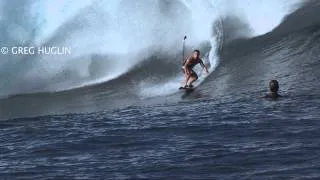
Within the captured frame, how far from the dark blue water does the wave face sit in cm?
735

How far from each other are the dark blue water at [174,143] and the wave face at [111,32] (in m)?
7.35

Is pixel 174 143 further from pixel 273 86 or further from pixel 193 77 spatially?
pixel 193 77

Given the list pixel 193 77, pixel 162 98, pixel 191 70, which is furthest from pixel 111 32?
pixel 162 98

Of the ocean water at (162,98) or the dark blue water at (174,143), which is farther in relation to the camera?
the ocean water at (162,98)

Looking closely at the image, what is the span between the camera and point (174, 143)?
12.0m

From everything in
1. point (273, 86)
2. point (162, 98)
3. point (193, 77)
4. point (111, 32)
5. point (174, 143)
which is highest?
point (111, 32)

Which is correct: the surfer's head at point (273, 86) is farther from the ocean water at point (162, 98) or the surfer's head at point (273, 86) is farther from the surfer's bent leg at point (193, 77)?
the surfer's bent leg at point (193, 77)

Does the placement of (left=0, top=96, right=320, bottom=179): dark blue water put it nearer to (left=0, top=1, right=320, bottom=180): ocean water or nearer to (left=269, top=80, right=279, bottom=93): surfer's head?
(left=0, top=1, right=320, bottom=180): ocean water

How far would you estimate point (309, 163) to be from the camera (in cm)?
1008

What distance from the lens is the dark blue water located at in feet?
33.6

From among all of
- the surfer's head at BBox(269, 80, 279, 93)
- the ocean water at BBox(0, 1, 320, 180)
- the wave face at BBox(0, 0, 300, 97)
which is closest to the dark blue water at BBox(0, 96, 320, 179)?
the ocean water at BBox(0, 1, 320, 180)

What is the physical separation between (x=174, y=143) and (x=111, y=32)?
45.6 feet

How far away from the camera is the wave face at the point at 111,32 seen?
23.4 metres

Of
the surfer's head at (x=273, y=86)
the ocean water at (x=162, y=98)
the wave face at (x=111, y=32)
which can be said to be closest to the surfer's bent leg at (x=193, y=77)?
the ocean water at (x=162, y=98)
